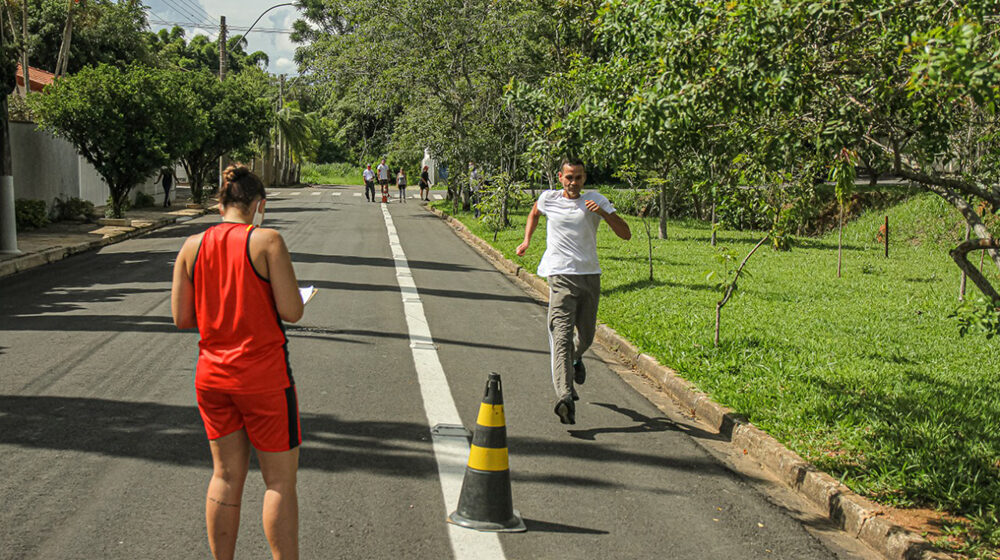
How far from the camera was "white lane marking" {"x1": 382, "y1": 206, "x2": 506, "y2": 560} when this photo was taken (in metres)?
4.40

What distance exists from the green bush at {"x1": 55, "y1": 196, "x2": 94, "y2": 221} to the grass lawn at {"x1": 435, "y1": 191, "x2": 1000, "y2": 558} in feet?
45.9

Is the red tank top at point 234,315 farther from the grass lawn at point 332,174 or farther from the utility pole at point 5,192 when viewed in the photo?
the grass lawn at point 332,174

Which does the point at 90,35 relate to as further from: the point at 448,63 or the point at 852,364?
the point at 852,364

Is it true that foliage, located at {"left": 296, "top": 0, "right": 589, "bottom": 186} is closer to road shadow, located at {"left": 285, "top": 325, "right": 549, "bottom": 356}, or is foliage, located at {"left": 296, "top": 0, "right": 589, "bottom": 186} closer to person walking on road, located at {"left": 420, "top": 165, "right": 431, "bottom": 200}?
person walking on road, located at {"left": 420, "top": 165, "right": 431, "bottom": 200}

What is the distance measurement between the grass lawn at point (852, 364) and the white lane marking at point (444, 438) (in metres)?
2.18

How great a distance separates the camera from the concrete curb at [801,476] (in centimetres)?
459

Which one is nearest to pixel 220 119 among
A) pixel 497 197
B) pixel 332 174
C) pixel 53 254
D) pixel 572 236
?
pixel 497 197

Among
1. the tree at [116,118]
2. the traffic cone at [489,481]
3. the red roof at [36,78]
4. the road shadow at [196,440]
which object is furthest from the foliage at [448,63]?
the traffic cone at [489,481]

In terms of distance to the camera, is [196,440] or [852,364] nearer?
[196,440]

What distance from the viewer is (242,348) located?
138 inches

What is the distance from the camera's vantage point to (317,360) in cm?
826

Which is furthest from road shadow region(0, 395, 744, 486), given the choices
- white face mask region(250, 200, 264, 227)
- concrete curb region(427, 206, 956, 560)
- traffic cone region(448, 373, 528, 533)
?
white face mask region(250, 200, 264, 227)

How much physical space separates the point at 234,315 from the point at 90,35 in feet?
143

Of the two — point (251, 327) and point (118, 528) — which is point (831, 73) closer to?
point (251, 327)
